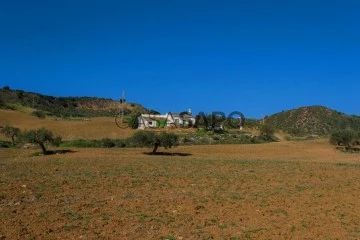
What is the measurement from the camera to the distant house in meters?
92.8

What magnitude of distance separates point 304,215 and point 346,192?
21.2ft

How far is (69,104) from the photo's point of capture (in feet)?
509

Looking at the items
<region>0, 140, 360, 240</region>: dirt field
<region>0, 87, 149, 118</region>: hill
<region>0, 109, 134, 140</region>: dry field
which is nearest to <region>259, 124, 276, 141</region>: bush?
<region>0, 109, 134, 140</region>: dry field

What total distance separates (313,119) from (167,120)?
5670 cm

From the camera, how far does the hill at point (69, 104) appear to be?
424 ft

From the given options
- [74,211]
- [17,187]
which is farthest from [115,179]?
[74,211]

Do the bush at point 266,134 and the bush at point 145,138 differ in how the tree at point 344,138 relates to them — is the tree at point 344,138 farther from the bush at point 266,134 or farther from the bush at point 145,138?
the bush at point 145,138

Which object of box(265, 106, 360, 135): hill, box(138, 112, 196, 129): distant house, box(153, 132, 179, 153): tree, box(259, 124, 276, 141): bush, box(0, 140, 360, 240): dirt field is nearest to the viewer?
box(0, 140, 360, 240): dirt field

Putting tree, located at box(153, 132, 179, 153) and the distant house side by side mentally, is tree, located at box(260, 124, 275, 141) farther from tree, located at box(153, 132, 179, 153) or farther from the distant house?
tree, located at box(153, 132, 179, 153)

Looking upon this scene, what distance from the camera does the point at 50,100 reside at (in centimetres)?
15025

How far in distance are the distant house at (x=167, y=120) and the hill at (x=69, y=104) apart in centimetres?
3046

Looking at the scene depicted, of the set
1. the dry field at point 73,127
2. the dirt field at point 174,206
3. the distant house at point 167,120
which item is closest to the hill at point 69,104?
the distant house at point 167,120

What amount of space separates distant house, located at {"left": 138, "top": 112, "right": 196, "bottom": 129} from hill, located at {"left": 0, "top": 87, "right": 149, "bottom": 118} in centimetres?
3046

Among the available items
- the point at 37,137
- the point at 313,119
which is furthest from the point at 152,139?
the point at 313,119
